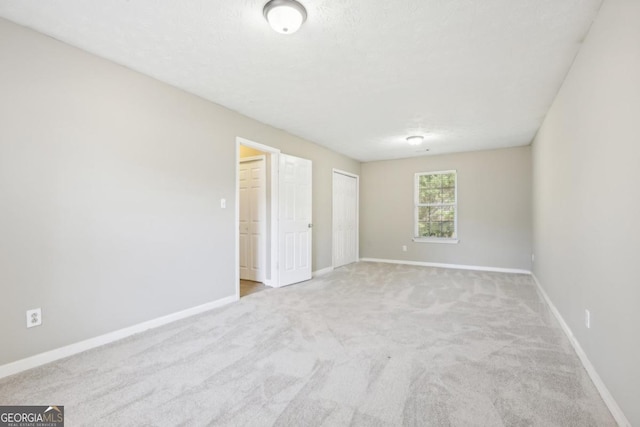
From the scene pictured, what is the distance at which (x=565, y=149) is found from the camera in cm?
281

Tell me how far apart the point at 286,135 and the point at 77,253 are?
10.4 ft

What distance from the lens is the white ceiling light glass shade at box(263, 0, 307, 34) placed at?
187 centimetres

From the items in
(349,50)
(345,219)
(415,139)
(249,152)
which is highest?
(349,50)

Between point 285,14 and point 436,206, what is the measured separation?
5426mm

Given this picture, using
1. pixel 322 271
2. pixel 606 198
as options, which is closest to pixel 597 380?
pixel 606 198

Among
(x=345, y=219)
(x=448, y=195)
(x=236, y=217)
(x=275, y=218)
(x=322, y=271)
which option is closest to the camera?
(x=236, y=217)

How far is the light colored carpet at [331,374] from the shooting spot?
1656 millimetres

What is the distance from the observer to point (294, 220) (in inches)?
191

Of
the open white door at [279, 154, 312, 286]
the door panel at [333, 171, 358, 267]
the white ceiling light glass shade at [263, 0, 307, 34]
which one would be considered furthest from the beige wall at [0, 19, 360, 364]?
the door panel at [333, 171, 358, 267]

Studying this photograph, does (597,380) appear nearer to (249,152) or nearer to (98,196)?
(98,196)

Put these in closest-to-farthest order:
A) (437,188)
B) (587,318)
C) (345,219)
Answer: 1. (587,318)
2. (437,188)
3. (345,219)

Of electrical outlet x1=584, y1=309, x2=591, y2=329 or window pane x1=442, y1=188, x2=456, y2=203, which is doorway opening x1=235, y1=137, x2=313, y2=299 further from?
electrical outlet x1=584, y1=309, x2=591, y2=329

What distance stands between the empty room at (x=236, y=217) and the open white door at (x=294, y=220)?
58 cm

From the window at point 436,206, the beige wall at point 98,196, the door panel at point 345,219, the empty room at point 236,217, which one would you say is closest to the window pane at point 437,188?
the window at point 436,206
